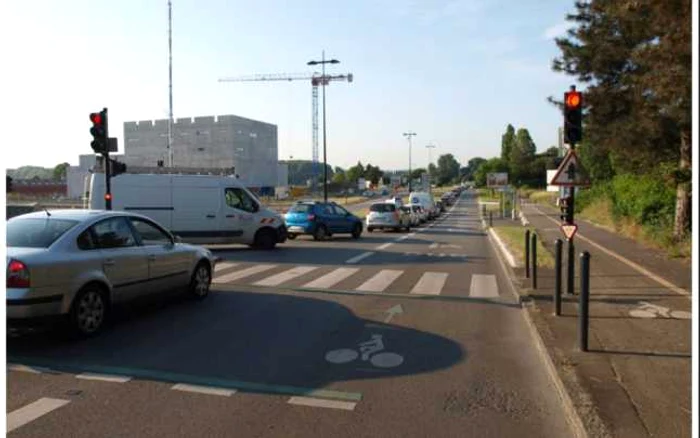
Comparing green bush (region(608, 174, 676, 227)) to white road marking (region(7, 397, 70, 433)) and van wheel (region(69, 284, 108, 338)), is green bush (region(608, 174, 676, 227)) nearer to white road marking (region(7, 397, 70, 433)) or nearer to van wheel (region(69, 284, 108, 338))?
van wheel (region(69, 284, 108, 338))

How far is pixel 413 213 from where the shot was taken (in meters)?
42.7

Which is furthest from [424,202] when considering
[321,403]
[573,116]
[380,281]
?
[321,403]

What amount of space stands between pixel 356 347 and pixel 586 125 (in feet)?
56.8

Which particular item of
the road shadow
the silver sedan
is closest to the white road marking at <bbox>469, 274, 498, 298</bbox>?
the road shadow

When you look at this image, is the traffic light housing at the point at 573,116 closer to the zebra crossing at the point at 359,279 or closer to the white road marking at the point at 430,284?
the zebra crossing at the point at 359,279

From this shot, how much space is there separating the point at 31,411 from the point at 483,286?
9.39 metres

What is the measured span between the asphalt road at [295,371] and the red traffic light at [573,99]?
346cm

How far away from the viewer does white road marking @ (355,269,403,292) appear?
12203 millimetres

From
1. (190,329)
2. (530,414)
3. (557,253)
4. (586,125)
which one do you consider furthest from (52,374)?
(586,125)

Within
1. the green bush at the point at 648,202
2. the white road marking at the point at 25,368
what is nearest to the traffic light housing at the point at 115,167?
the white road marking at the point at 25,368

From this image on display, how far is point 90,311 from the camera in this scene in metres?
7.62

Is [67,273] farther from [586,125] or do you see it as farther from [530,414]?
[586,125]

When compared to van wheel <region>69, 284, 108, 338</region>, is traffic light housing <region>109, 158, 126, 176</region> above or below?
above

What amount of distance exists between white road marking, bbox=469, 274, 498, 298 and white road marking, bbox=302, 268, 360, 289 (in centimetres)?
268
